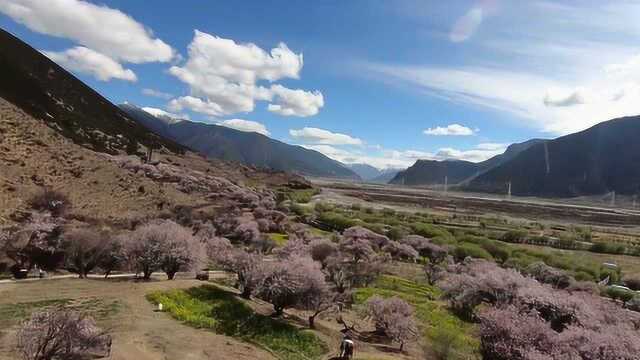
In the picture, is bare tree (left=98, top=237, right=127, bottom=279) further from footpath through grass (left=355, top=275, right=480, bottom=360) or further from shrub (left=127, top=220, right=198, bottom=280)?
footpath through grass (left=355, top=275, right=480, bottom=360)

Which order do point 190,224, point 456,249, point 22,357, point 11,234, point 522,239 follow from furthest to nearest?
1. point 522,239
2. point 456,249
3. point 190,224
4. point 11,234
5. point 22,357

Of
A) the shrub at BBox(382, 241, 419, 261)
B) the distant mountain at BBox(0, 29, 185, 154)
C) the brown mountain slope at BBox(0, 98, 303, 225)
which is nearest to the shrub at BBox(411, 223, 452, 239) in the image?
the shrub at BBox(382, 241, 419, 261)

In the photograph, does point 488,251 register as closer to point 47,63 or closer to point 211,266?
point 211,266

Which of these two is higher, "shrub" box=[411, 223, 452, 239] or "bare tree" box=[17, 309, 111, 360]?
"bare tree" box=[17, 309, 111, 360]

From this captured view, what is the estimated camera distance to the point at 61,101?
123438mm

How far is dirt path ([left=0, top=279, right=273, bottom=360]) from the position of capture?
21.4 m

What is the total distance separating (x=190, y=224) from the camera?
62.9 metres

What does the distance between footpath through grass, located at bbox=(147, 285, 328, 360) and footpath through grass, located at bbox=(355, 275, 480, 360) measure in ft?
25.1

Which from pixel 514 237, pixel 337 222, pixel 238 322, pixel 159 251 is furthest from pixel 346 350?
pixel 514 237

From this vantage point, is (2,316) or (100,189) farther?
(100,189)

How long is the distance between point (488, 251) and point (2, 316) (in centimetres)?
7439

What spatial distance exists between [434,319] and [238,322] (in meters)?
18.7

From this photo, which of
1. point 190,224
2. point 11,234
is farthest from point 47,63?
point 11,234

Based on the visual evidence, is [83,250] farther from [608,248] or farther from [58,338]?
[608,248]
